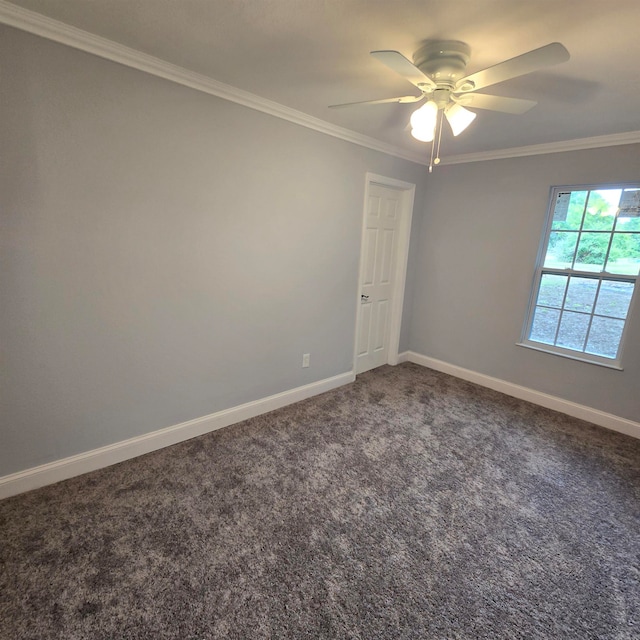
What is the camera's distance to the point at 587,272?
3115 mm


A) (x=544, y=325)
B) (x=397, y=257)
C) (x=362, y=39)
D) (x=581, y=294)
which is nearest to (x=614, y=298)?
(x=581, y=294)

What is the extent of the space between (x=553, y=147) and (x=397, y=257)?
5.66 feet

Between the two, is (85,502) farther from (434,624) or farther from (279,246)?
(279,246)

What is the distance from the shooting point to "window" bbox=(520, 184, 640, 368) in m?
2.92

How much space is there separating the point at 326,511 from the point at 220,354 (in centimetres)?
134

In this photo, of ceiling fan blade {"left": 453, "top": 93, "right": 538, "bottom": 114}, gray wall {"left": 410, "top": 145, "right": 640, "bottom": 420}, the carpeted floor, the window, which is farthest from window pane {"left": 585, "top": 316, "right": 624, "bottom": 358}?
ceiling fan blade {"left": 453, "top": 93, "right": 538, "bottom": 114}

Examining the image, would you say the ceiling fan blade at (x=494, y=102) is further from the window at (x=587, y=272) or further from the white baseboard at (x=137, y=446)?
the white baseboard at (x=137, y=446)

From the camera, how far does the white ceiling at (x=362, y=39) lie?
55.4 inches

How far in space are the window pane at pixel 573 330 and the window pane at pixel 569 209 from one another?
0.80 metres

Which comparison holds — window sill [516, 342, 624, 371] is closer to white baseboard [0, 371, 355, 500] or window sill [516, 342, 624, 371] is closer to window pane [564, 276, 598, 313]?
window pane [564, 276, 598, 313]

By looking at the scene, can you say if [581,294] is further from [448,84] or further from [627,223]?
[448,84]

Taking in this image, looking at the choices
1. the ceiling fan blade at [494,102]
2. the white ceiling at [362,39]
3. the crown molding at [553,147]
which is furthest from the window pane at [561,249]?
the ceiling fan blade at [494,102]

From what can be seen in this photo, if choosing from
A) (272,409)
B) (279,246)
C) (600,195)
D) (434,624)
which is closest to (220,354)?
(272,409)

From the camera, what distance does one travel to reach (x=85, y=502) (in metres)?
1.97
